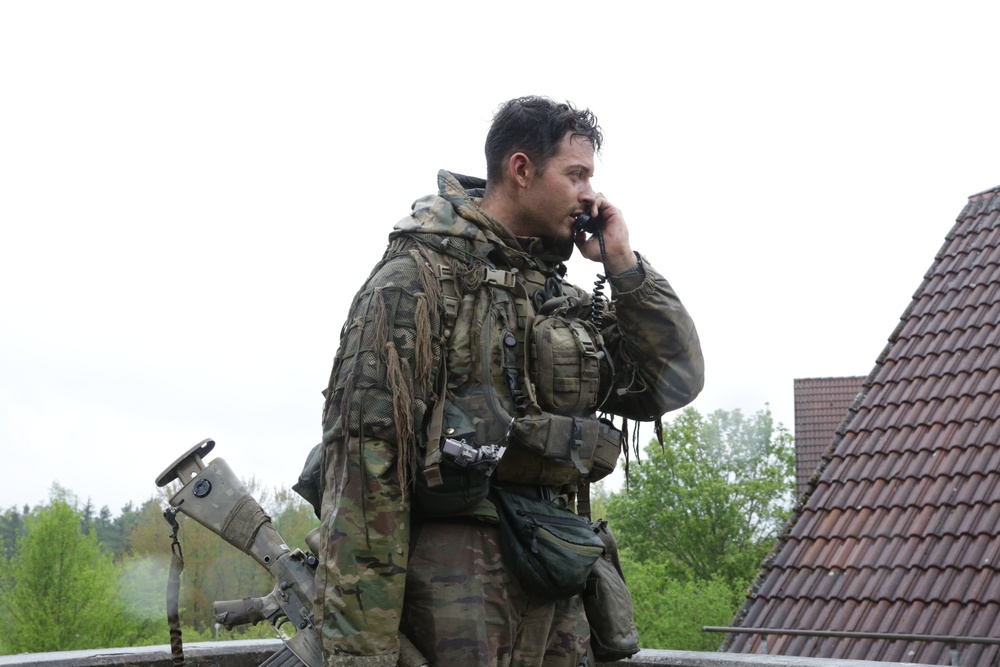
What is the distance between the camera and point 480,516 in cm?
285

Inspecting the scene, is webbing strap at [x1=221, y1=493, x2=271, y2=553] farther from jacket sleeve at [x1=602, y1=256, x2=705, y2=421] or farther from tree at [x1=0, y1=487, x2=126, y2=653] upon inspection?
tree at [x1=0, y1=487, x2=126, y2=653]

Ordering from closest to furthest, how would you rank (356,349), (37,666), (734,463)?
(356,349)
(37,666)
(734,463)

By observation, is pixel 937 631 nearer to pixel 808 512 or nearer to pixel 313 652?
pixel 808 512

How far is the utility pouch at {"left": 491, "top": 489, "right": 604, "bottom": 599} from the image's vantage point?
2.82 m

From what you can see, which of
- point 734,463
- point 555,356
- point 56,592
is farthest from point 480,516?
point 734,463

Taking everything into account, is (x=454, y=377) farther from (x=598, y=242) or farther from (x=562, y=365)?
(x=598, y=242)

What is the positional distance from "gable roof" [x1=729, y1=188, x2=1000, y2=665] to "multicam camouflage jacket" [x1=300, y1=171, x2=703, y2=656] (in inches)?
220

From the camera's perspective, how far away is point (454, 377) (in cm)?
291

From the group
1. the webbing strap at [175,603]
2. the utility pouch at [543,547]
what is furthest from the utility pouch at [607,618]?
the webbing strap at [175,603]

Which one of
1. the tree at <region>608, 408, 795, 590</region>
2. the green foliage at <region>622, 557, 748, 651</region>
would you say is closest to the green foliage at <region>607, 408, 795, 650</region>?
the tree at <region>608, 408, 795, 590</region>

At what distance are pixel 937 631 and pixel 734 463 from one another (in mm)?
31976

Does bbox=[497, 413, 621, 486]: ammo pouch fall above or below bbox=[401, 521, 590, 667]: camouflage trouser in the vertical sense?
above

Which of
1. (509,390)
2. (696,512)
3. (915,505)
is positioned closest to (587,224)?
(509,390)

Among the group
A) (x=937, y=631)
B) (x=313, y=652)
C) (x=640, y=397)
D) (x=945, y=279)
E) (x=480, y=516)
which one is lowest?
(x=937, y=631)
